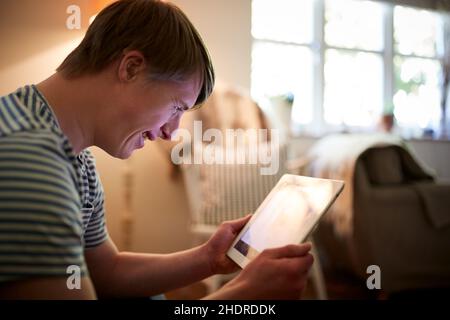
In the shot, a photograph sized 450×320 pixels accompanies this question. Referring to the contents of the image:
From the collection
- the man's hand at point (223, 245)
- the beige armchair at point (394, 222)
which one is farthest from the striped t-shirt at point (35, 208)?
the beige armchair at point (394, 222)

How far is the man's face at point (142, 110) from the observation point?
1.44 feet

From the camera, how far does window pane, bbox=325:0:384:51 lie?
675 millimetres

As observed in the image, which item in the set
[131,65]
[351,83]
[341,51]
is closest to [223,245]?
[131,65]

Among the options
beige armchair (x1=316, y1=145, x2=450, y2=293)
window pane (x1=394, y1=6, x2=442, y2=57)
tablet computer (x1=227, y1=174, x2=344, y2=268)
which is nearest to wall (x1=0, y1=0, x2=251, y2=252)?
tablet computer (x1=227, y1=174, x2=344, y2=268)

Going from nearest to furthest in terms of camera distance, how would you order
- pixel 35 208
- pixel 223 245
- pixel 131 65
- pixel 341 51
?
pixel 35 208 < pixel 131 65 < pixel 223 245 < pixel 341 51

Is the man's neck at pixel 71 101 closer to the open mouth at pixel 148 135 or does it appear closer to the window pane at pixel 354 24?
the open mouth at pixel 148 135

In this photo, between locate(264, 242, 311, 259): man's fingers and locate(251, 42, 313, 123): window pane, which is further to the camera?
locate(251, 42, 313, 123): window pane

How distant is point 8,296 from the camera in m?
0.33

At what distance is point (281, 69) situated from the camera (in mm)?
661

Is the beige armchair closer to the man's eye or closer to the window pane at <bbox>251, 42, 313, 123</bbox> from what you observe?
the window pane at <bbox>251, 42, 313, 123</bbox>

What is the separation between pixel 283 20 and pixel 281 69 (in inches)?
3.4

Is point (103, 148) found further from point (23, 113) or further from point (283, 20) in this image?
point (283, 20)

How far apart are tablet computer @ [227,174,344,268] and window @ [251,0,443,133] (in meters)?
0.18

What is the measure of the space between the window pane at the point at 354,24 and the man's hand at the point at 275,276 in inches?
15.5
